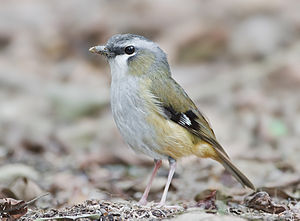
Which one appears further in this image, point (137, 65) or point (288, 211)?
point (137, 65)

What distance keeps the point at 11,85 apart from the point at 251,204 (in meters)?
6.33

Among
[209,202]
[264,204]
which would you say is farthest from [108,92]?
[264,204]

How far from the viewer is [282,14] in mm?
12203

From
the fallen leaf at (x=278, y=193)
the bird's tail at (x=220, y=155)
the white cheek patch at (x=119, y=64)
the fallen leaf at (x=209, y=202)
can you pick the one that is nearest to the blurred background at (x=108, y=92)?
the bird's tail at (x=220, y=155)

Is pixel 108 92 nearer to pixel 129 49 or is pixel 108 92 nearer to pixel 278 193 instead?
pixel 129 49

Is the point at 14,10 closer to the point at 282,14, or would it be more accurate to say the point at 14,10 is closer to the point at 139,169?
the point at 282,14

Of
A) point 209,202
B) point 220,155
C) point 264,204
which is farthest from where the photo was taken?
point 220,155

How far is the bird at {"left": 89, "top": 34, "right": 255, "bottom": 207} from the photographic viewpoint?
4992mm

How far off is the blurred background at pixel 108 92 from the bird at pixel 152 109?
1.67ft

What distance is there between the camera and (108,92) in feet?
32.7

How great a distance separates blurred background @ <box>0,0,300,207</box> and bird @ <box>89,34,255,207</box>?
0.51 meters

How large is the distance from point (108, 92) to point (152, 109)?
501cm

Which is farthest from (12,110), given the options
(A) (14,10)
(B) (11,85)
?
(A) (14,10)

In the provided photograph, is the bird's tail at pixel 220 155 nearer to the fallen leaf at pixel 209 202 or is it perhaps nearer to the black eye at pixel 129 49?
the fallen leaf at pixel 209 202
